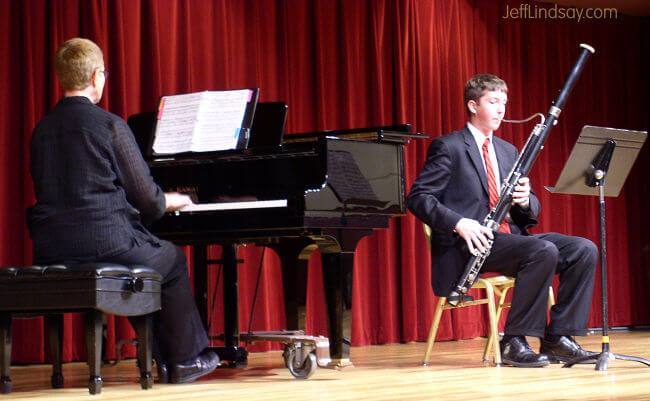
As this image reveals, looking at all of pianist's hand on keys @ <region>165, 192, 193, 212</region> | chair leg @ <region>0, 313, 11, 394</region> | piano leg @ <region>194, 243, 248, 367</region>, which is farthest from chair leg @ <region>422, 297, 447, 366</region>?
chair leg @ <region>0, 313, 11, 394</region>

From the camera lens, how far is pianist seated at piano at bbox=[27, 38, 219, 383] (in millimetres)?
3002

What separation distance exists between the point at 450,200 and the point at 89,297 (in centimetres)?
181

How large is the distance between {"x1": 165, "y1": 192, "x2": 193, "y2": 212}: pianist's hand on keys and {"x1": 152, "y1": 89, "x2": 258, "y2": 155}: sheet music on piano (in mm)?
337

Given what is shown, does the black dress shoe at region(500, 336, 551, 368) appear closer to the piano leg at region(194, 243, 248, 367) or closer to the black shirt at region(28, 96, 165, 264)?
the piano leg at region(194, 243, 248, 367)

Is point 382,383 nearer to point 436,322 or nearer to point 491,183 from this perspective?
point 436,322

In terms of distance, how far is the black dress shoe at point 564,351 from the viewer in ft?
12.0

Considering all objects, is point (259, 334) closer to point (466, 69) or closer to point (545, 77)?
point (466, 69)

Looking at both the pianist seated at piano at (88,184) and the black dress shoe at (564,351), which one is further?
the black dress shoe at (564,351)

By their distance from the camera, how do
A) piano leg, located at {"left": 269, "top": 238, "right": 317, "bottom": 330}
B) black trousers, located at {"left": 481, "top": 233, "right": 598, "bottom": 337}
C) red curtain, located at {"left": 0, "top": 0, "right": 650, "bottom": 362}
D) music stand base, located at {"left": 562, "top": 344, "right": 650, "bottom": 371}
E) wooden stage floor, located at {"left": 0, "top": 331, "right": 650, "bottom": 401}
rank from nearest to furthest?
1. wooden stage floor, located at {"left": 0, "top": 331, "right": 650, "bottom": 401}
2. music stand base, located at {"left": 562, "top": 344, "right": 650, "bottom": 371}
3. black trousers, located at {"left": 481, "top": 233, "right": 598, "bottom": 337}
4. piano leg, located at {"left": 269, "top": 238, "right": 317, "bottom": 330}
5. red curtain, located at {"left": 0, "top": 0, "right": 650, "bottom": 362}

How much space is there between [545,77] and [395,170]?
3.54m

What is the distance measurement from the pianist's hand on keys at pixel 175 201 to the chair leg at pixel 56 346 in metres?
0.65

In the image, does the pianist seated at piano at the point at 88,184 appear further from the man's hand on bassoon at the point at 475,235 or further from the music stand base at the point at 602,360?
the music stand base at the point at 602,360

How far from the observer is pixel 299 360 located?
11.4 feet

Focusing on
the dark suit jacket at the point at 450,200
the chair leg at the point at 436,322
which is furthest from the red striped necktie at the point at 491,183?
the chair leg at the point at 436,322
